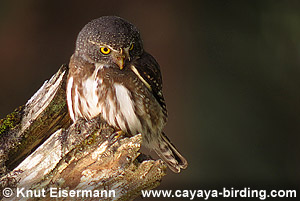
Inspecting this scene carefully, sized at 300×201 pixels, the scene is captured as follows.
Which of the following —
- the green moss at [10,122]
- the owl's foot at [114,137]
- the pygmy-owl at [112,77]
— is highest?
the pygmy-owl at [112,77]

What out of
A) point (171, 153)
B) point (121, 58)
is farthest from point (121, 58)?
point (171, 153)

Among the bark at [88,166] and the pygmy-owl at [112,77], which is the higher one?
the pygmy-owl at [112,77]

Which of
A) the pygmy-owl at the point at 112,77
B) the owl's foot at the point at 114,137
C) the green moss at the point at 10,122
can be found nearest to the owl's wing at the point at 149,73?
the pygmy-owl at the point at 112,77

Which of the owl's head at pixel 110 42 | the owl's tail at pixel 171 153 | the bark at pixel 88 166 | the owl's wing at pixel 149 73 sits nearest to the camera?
the bark at pixel 88 166

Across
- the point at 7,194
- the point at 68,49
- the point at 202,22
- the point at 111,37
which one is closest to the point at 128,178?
the point at 7,194

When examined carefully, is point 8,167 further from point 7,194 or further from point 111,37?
point 111,37

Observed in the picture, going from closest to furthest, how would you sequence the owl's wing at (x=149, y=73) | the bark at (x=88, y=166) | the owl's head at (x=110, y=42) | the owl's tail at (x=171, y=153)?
1. the bark at (x=88, y=166)
2. the owl's head at (x=110, y=42)
3. the owl's wing at (x=149, y=73)
4. the owl's tail at (x=171, y=153)

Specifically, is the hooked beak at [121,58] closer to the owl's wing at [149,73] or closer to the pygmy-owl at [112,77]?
the pygmy-owl at [112,77]
